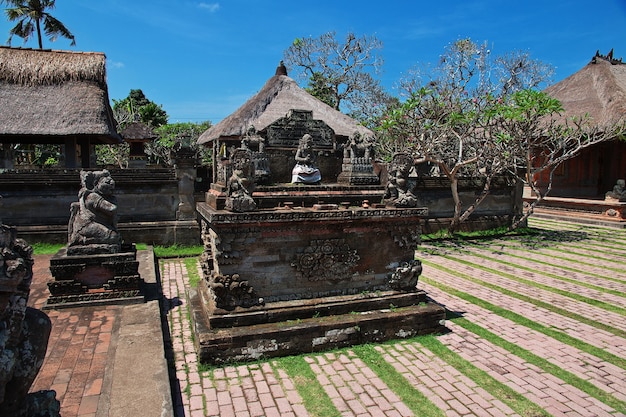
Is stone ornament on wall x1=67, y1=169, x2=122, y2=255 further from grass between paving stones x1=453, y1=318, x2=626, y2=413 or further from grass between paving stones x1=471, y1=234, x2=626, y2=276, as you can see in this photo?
grass between paving stones x1=471, y1=234, x2=626, y2=276

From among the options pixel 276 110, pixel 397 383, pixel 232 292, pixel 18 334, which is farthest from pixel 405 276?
pixel 276 110

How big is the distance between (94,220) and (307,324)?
4.43 metres

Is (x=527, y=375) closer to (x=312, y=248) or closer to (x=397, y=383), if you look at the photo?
(x=397, y=383)

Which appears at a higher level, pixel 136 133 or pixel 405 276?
pixel 136 133

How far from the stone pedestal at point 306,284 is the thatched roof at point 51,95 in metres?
9.91

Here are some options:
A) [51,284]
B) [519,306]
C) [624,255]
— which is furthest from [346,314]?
[624,255]

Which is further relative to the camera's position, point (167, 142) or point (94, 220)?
point (167, 142)

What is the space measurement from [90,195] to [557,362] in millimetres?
7976

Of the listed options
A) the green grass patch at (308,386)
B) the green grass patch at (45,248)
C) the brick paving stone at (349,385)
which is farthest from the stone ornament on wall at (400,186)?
the green grass patch at (45,248)

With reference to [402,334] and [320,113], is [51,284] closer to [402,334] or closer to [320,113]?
[402,334]

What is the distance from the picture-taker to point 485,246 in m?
13.6

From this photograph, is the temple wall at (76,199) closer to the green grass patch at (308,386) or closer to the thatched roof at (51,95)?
the thatched roof at (51,95)

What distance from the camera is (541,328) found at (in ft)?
22.5

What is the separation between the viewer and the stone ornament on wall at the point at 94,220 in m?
7.37
